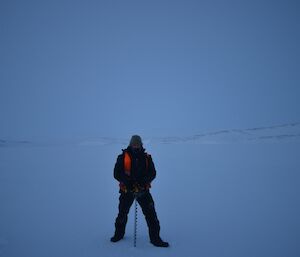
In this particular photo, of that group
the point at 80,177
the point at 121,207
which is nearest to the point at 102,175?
the point at 80,177

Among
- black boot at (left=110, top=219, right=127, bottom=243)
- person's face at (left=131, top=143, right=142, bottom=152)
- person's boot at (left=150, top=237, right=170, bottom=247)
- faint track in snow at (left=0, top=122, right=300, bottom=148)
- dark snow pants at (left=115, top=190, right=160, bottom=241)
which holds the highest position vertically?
faint track in snow at (left=0, top=122, right=300, bottom=148)

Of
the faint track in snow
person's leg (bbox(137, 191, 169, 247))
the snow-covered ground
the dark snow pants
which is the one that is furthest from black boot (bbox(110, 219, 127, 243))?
the faint track in snow

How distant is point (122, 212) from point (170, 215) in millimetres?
2299

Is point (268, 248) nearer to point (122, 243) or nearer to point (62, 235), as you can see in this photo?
point (122, 243)

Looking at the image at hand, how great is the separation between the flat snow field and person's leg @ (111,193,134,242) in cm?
20

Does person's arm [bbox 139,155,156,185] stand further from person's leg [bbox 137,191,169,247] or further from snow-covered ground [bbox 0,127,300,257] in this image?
snow-covered ground [bbox 0,127,300,257]

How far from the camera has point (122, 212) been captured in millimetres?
5332

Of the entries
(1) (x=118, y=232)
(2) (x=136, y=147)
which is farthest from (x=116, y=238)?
(2) (x=136, y=147)

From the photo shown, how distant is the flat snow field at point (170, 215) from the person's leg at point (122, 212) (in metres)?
0.20

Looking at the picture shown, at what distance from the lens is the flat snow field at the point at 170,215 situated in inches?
207

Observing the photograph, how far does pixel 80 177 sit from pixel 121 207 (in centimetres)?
738

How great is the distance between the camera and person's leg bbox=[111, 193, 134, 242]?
5.26 metres

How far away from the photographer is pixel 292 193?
8.75m

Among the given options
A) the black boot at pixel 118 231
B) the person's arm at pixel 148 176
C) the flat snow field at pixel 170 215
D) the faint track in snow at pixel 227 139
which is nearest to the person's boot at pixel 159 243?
the flat snow field at pixel 170 215
